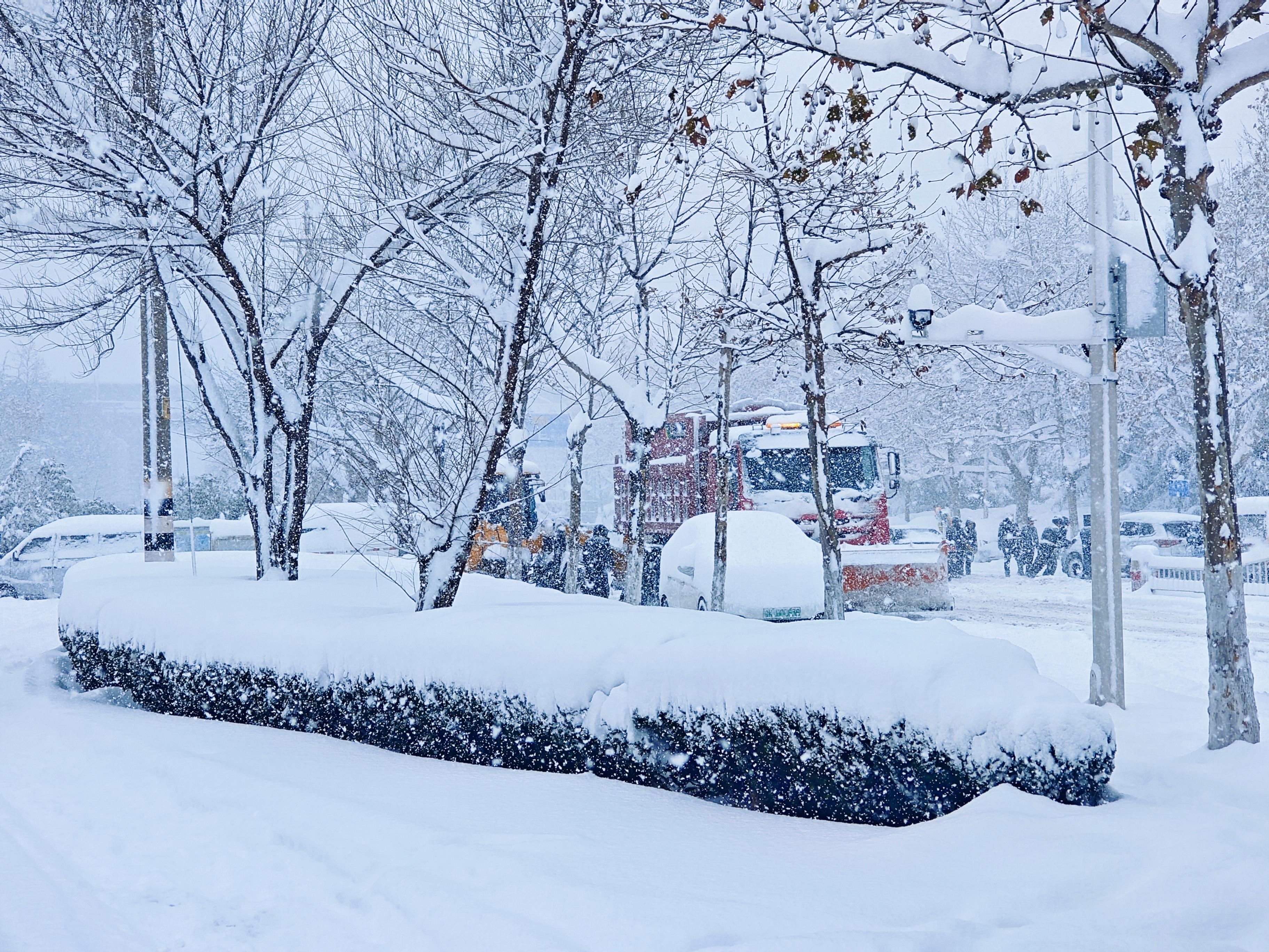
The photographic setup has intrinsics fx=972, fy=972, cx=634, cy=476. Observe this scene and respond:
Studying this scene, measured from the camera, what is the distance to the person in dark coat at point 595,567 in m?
20.2

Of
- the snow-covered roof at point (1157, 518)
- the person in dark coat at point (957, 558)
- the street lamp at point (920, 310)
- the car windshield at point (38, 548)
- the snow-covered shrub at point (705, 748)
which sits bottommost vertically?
the person in dark coat at point (957, 558)

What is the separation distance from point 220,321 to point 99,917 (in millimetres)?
7342

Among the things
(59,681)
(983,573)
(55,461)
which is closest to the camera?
(59,681)

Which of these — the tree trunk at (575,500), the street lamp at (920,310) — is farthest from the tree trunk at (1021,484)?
the street lamp at (920,310)

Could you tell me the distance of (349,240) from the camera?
10078 mm

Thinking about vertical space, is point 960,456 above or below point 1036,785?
above

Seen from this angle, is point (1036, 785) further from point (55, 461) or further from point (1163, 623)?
point (55, 461)

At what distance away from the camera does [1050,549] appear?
87.4 feet

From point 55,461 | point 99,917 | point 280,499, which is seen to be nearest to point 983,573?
point 280,499

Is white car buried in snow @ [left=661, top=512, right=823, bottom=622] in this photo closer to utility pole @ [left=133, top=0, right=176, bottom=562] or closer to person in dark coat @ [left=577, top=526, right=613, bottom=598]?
person in dark coat @ [left=577, top=526, right=613, bottom=598]

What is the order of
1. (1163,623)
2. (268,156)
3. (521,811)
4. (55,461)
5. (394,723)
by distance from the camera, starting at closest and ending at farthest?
(521,811) < (394,723) < (268,156) < (1163,623) < (55,461)

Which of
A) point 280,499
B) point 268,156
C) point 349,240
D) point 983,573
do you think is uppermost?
point 268,156

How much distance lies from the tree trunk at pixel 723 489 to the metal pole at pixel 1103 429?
15.1ft

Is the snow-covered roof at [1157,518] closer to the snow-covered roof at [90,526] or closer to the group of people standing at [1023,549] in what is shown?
the group of people standing at [1023,549]
